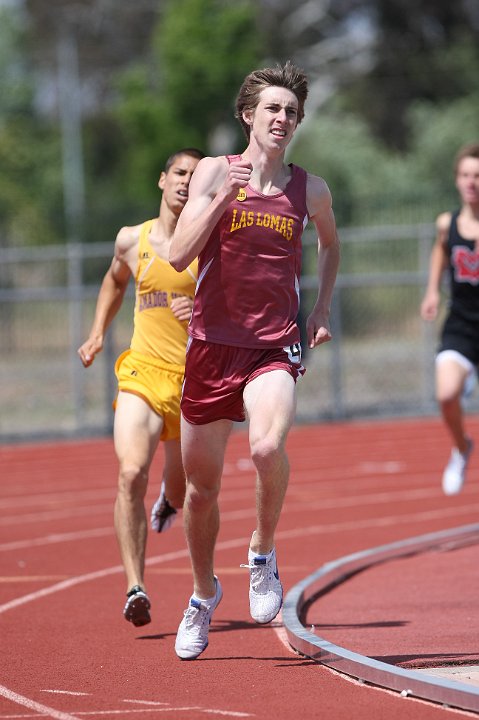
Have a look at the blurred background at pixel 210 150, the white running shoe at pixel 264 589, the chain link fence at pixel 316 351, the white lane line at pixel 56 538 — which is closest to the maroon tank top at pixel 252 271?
the white running shoe at pixel 264 589

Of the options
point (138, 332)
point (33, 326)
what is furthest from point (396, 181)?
point (138, 332)

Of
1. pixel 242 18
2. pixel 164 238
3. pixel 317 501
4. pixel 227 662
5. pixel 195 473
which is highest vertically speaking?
pixel 242 18

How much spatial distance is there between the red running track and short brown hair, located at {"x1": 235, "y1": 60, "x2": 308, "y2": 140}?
2.40m

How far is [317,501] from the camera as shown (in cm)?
1342

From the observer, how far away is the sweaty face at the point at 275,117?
20.8 ft

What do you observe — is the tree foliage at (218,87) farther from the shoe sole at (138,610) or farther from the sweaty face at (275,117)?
the sweaty face at (275,117)

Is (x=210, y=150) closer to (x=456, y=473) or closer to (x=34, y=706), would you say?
(x=456, y=473)

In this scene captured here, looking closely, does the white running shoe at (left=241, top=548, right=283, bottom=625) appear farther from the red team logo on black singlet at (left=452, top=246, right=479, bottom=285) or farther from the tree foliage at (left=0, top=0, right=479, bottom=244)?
the tree foliage at (left=0, top=0, right=479, bottom=244)

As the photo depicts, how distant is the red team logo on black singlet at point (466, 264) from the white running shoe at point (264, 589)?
4491 mm

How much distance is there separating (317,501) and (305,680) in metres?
7.29

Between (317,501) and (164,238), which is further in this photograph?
(317,501)

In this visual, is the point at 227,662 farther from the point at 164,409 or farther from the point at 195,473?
the point at 164,409

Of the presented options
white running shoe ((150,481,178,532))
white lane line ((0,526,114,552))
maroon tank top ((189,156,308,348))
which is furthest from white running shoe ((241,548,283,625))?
white lane line ((0,526,114,552))

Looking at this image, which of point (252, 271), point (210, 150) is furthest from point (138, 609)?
point (210, 150)
